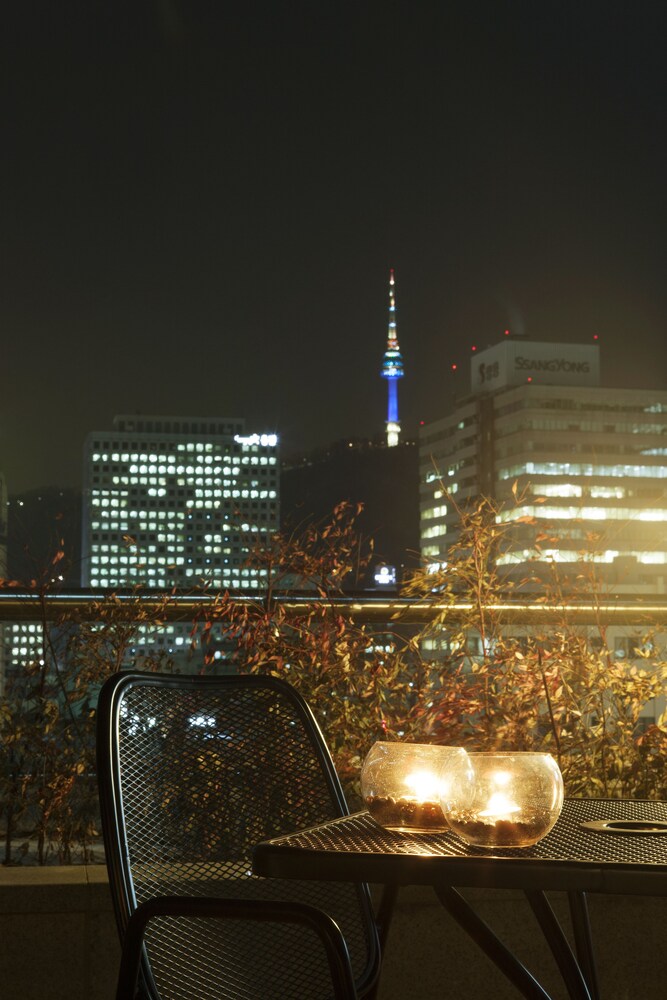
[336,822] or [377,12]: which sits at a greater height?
[377,12]

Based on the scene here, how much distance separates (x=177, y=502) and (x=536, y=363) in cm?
7002

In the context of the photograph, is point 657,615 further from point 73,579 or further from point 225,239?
point 225,239

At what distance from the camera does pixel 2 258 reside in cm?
9000

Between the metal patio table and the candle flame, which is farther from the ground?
the candle flame

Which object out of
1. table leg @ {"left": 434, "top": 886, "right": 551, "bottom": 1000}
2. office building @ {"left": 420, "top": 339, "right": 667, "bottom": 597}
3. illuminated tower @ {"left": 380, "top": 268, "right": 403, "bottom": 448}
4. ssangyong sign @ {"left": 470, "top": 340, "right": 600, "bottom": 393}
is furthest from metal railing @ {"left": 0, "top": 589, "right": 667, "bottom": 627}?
illuminated tower @ {"left": 380, "top": 268, "right": 403, "bottom": 448}

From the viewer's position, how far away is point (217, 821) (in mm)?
2244

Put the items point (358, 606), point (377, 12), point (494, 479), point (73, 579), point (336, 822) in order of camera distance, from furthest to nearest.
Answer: point (494, 479)
point (377, 12)
point (73, 579)
point (358, 606)
point (336, 822)

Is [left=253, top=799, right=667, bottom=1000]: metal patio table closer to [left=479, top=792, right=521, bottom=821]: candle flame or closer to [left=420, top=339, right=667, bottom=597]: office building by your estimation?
[left=479, top=792, right=521, bottom=821]: candle flame

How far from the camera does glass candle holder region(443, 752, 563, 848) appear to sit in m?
1.60

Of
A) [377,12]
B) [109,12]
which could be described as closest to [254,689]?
[377,12]

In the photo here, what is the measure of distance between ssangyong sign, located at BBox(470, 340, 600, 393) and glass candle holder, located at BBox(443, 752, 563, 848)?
121 meters

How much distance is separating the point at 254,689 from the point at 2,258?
91890mm

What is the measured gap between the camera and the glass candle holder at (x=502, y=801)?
160 cm

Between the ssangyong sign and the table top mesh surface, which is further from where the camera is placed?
the ssangyong sign
